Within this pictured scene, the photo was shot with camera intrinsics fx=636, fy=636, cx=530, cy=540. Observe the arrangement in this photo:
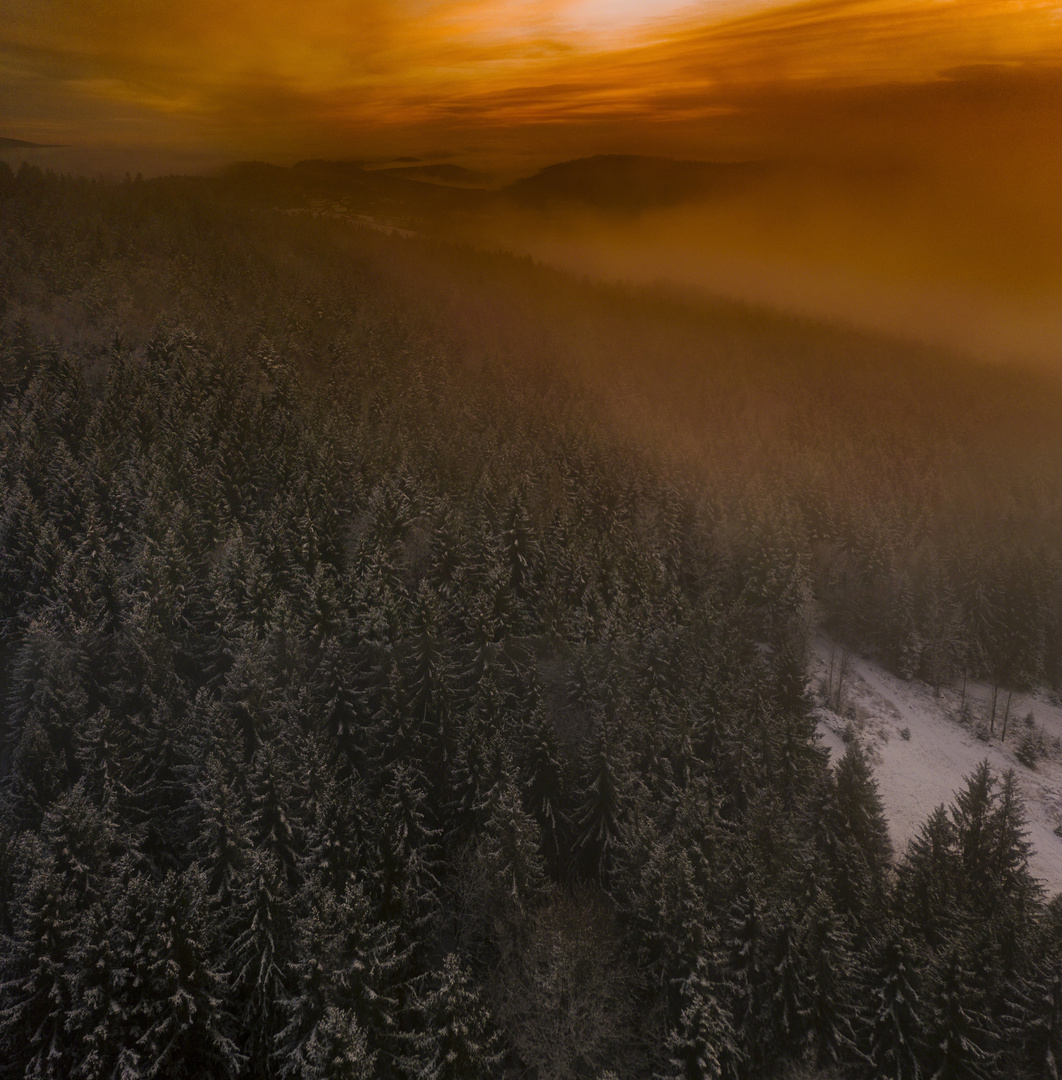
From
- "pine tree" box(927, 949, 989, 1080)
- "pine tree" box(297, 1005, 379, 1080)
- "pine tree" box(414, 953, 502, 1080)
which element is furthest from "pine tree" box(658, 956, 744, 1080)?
"pine tree" box(297, 1005, 379, 1080)

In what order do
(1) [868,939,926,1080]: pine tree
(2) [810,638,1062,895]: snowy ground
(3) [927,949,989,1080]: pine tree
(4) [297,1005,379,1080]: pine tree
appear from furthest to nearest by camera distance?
(2) [810,638,1062,895]: snowy ground < (1) [868,939,926,1080]: pine tree < (3) [927,949,989,1080]: pine tree < (4) [297,1005,379,1080]: pine tree

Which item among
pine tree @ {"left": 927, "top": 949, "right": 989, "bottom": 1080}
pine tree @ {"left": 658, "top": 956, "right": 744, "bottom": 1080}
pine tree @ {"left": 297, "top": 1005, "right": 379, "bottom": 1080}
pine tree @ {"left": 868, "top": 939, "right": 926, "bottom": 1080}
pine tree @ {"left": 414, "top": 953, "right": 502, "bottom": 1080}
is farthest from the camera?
pine tree @ {"left": 868, "top": 939, "right": 926, "bottom": 1080}

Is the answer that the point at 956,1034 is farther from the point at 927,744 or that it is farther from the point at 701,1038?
the point at 927,744

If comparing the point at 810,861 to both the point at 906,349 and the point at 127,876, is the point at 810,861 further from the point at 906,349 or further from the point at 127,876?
the point at 906,349

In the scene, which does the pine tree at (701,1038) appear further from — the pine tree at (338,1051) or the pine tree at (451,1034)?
the pine tree at (338,1051)

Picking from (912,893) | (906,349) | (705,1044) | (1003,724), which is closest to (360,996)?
(705,1044)

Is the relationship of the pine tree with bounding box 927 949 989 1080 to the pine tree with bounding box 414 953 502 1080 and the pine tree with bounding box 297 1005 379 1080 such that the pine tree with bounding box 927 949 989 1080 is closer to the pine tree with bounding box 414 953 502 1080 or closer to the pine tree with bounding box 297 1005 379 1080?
the pine tree with bounding box 414 953 502 1080

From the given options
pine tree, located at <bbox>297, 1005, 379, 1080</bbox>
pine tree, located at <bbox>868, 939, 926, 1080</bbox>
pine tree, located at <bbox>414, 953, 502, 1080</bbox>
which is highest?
pine tree, located at <bbox>297, 1005, 379, 1080</bbox>
